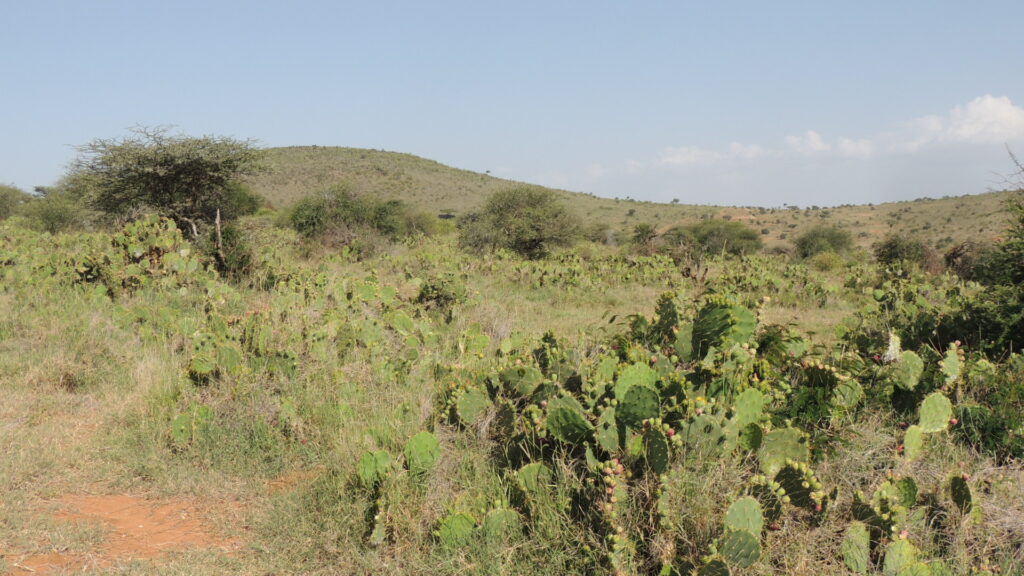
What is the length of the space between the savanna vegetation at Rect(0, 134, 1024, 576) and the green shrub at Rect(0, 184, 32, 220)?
28.9m

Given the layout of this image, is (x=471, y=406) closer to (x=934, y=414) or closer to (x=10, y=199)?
(x=934, y=414)

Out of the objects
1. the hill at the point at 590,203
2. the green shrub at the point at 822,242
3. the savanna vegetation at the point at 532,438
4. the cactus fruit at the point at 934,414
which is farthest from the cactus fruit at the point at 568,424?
the hill at the point at 590,203

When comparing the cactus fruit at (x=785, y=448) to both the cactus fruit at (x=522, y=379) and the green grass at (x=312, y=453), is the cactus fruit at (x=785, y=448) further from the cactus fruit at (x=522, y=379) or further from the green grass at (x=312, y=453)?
the cactus fruit at (x=522, y=379)

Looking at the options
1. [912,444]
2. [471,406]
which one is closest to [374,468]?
[471,406]

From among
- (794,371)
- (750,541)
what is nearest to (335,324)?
(794,371)

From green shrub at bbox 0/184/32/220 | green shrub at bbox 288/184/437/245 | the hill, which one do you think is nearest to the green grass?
green shrub at bbox 288/184/437/245

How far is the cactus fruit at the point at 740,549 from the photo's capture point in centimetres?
221

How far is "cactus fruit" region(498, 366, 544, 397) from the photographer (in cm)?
350

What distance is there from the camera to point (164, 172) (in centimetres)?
1328

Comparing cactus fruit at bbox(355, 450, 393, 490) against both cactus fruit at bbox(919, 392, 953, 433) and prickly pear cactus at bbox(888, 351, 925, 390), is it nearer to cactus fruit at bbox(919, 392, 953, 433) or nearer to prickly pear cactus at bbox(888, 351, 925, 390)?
cactus fruit at bbox(919, 392, 953, 433)

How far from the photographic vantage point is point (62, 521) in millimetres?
3170

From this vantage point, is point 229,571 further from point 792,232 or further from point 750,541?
point 792,232

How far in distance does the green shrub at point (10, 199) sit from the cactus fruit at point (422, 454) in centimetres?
3297

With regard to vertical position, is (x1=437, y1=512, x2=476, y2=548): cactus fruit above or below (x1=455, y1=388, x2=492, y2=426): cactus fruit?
below
